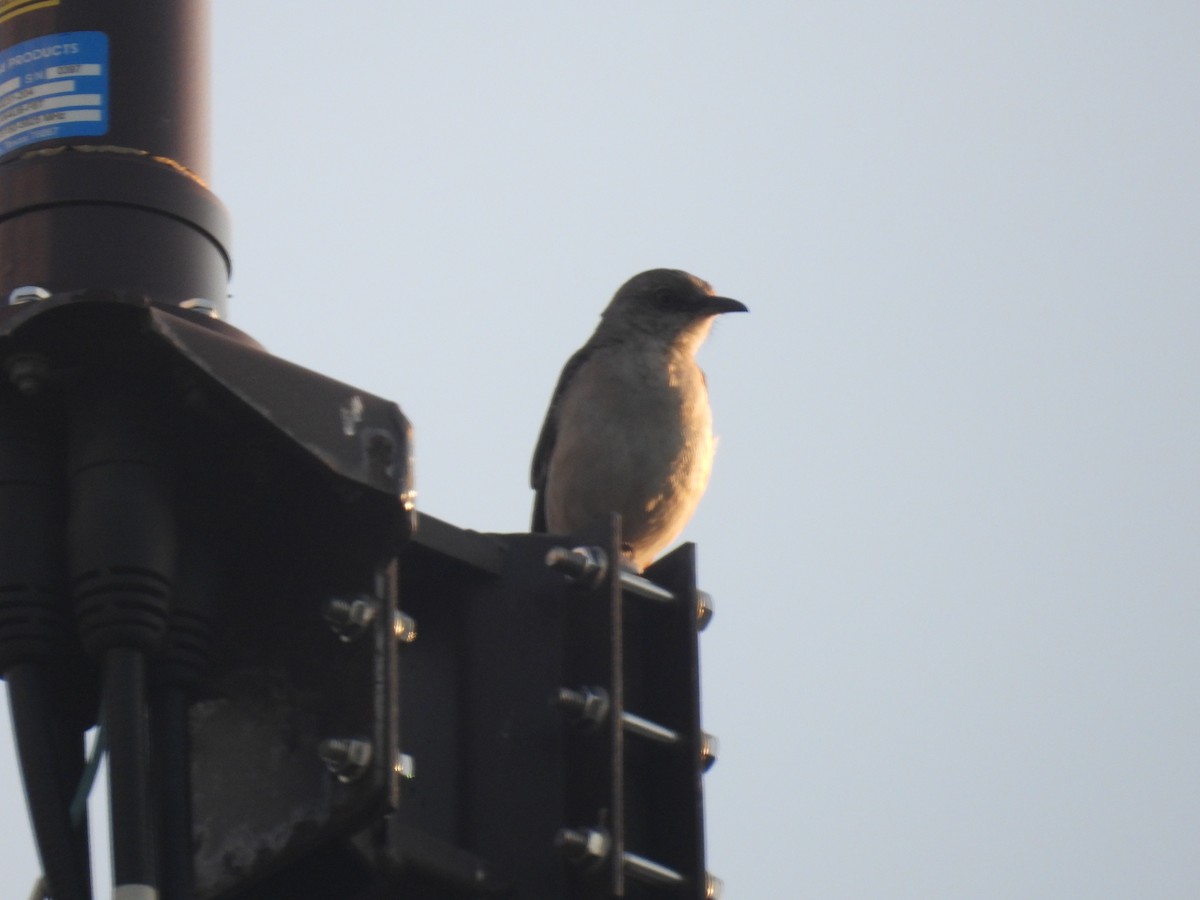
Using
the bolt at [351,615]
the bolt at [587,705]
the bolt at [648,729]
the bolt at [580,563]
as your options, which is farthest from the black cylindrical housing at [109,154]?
the bolt at [648,729]

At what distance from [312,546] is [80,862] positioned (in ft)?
1.85

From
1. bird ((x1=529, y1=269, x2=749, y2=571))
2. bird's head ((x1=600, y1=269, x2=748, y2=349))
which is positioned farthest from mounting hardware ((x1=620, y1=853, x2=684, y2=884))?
bird's head ((x1=600, y1=269, x2=748, y2=349))

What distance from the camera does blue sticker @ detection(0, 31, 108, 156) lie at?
119 inches

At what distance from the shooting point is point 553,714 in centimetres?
301

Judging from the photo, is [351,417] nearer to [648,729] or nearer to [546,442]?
[648,729]

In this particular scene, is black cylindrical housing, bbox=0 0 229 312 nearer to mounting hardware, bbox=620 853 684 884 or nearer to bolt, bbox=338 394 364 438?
bolt, bbox=338 394 364 438

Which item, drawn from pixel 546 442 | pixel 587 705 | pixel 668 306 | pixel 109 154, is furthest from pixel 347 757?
pixel 668 306

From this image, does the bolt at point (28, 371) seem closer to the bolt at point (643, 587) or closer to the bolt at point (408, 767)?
the bolt at point (408, 767)

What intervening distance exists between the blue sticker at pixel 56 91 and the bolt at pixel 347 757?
106cm

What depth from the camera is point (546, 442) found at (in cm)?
956

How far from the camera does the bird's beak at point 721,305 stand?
10.0 m

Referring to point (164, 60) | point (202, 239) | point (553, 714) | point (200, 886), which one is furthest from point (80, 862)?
point (164, 60)

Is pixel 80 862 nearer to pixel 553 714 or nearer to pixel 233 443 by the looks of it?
pixel 233 443

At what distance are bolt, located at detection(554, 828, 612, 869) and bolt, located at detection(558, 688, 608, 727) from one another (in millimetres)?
187
